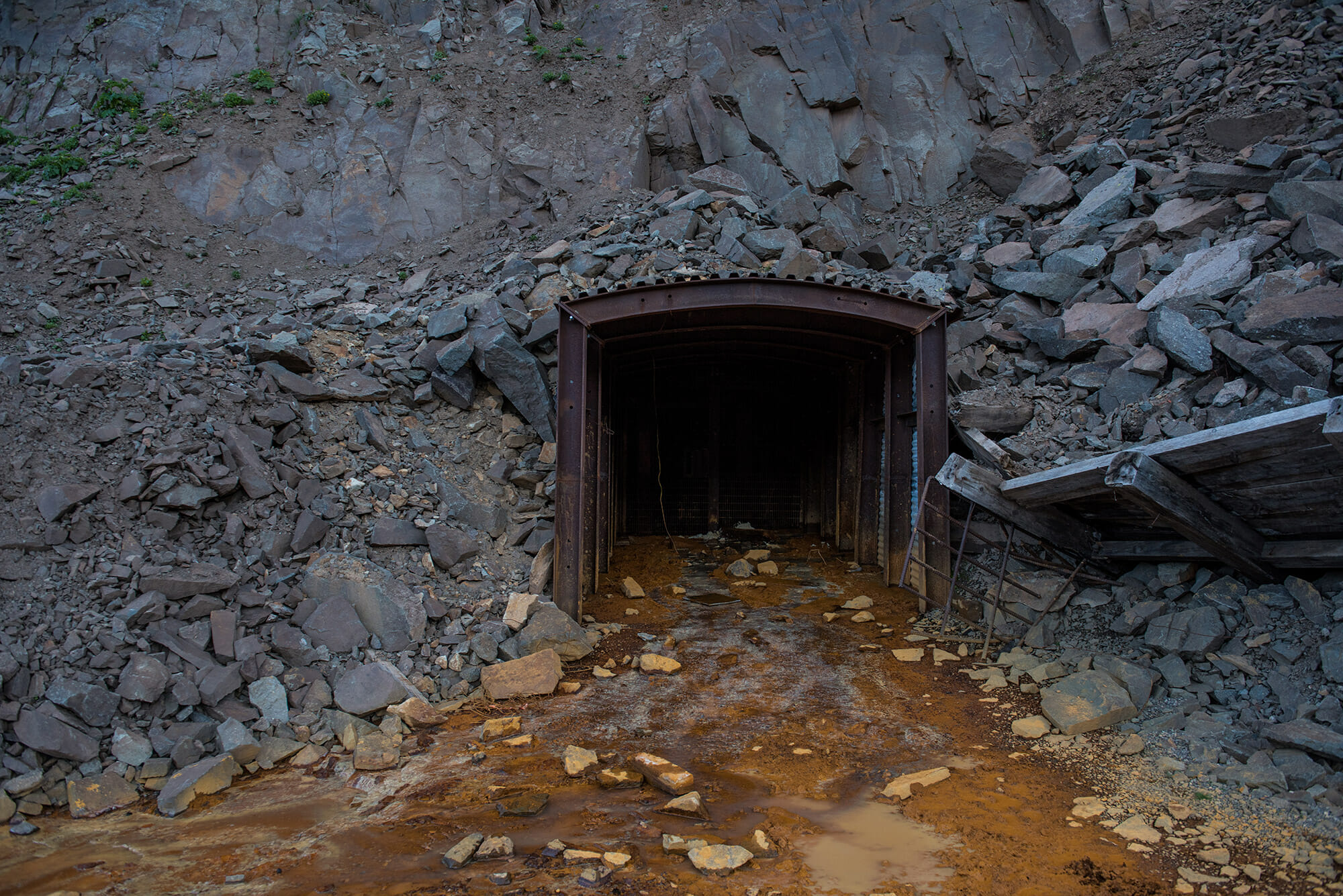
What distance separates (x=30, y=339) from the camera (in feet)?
35.8

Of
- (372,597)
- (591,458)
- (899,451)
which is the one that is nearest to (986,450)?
(899,451)

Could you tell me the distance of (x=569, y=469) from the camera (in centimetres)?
807

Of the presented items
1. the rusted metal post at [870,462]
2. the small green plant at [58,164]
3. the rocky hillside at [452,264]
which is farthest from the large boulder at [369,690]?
the small green plant at [58,164]

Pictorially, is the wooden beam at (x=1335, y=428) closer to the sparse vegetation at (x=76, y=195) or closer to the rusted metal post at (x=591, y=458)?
the rusted metal post at (x=591, y=458)

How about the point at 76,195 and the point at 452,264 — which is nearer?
the point at 452,264

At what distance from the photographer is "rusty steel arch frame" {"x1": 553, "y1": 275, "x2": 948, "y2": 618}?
8.10 m

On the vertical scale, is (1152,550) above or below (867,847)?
above

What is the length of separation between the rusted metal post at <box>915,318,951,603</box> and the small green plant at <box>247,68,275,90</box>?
16.4 metres

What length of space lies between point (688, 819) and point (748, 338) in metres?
7.18

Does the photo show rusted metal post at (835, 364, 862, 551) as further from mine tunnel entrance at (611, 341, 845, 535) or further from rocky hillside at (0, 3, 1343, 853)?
rocky hillside at (0, 3, 1343, 853)

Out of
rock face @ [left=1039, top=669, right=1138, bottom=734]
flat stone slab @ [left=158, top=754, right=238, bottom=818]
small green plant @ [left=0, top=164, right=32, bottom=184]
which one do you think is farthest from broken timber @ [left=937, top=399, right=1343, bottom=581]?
small green plant @ [left=0, top=164, right=32, bottom=184]

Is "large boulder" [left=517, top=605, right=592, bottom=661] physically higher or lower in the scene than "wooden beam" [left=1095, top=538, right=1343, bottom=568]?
lower

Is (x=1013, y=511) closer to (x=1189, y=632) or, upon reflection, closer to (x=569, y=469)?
(x=1189, y=632)

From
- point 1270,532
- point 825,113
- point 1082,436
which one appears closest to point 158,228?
point 825,113
